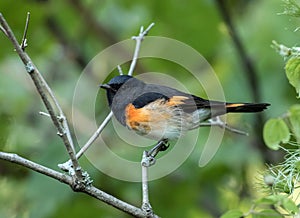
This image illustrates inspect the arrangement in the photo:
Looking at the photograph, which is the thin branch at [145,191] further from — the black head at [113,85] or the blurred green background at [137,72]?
the blurred green background at [137,72]

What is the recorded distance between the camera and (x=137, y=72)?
6.07 meters

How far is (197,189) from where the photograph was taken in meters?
5.73

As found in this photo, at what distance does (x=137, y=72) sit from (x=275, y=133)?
3945mm

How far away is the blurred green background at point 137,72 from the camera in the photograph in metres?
5.44

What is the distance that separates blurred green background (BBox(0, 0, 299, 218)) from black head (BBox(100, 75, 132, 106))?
0.98 metres

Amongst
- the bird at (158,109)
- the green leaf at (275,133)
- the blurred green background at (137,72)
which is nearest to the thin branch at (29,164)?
the green leaf at (275,133)

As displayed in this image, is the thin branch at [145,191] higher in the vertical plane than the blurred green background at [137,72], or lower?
lower

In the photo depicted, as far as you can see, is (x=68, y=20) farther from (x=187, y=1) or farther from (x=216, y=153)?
(x=216, y=153)

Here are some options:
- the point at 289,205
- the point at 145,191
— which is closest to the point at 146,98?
the point at 145,191

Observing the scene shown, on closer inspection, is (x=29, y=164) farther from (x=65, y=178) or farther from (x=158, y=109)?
(x=158, y=109)

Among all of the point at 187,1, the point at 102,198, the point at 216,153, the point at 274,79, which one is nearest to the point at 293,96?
the point at 274,79

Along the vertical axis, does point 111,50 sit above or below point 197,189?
above

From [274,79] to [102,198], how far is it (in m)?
3.46

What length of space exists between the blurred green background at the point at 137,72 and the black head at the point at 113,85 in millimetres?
980
